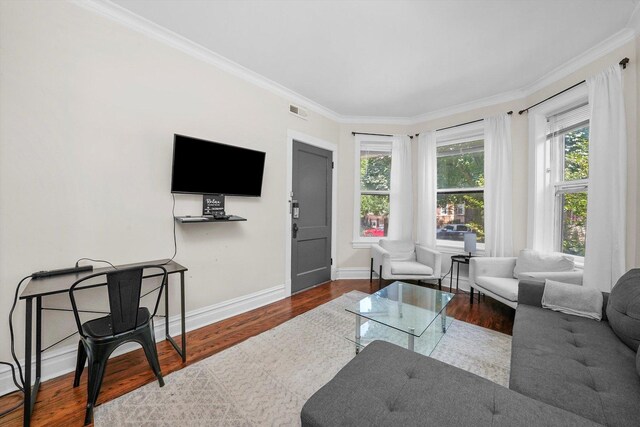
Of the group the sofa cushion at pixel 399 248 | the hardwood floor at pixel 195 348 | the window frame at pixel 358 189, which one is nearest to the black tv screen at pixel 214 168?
the hardwood floor at pixel 195 348

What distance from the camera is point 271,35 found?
2297 mm

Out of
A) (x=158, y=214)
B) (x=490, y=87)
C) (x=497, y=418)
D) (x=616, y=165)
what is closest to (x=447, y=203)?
(x=490, y=87)

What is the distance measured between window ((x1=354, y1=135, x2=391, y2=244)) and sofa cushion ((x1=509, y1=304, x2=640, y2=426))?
2.77 m

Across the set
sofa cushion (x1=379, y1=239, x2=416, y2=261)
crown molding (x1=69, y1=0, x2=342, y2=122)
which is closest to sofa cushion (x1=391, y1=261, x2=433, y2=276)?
sofa cushion (x1=379, y1=239, x2=416, y2=261)

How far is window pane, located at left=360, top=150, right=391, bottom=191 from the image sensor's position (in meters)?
4.41

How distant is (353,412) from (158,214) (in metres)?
2.18

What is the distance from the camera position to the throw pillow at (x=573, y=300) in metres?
1.78

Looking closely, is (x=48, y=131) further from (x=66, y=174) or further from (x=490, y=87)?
(x=490, y=87)

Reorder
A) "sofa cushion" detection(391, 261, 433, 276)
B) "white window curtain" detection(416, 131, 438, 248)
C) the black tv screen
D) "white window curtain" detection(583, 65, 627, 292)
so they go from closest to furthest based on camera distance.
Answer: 1. "white window curtain" detection(583, 65, 627, 292)
2. the black tv screen
3. "sofa cushion" detection(391, 261, 433, 276)
4. "white window curtain" detection(416, 131, 438, 248)

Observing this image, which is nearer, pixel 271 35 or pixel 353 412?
pixel 353 412

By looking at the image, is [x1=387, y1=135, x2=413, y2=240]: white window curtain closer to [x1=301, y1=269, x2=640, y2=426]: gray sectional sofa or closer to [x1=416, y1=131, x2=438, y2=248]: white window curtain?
[x1=416, y1=131, x2=438, y2=248]: white window curtain

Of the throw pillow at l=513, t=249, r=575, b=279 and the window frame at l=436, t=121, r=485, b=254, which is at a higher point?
the window frame at l=436, t=121, r=485, b=254

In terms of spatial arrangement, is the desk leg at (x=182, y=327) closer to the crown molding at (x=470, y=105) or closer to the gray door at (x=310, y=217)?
the gray door at (x=310, y=217)

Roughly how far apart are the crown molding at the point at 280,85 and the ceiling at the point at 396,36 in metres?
0.06
